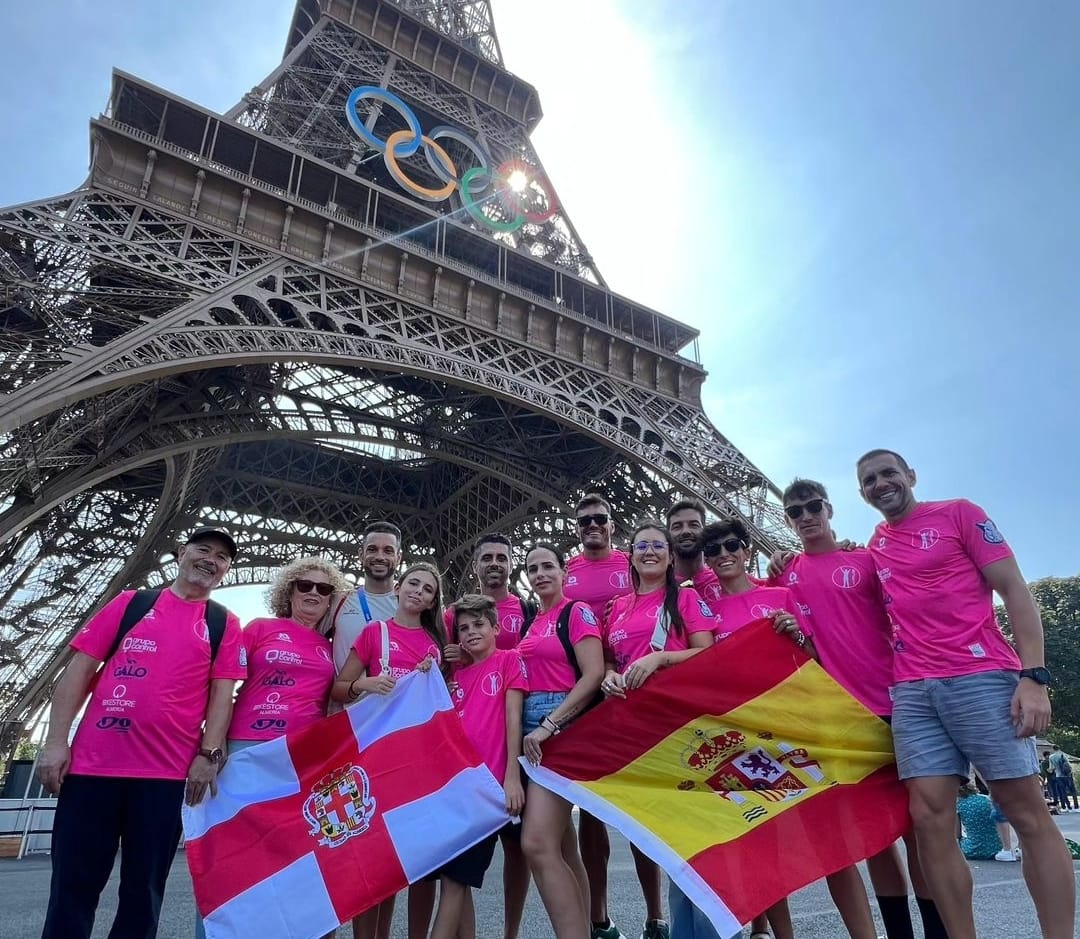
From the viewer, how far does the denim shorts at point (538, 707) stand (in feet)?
11.0

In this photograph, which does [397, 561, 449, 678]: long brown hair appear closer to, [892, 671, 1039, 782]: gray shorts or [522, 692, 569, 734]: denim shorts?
[522, 692, 569, 734]: denim shorts

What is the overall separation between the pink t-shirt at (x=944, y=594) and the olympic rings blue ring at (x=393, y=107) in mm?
20709

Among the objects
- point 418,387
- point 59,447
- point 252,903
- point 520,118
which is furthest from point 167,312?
point 520,118

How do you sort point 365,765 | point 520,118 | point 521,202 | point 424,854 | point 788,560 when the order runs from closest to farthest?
point 424,854
point 365,765
point 788,560
point 521,202
point 520,118

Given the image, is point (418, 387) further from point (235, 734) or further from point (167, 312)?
point (235, 734)

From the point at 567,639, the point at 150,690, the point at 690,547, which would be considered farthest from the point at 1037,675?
the point at 150,690

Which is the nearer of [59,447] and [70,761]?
[70,761]

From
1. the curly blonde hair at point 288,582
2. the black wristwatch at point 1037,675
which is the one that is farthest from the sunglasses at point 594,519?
the black wristwatch at point 1037,675

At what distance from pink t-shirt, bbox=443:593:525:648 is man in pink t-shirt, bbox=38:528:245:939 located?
1212 millimetres

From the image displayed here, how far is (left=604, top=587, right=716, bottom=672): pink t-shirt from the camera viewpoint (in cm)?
338

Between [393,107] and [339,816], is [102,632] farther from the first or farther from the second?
Answer: [393,107]

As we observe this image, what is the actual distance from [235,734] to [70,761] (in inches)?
26.9

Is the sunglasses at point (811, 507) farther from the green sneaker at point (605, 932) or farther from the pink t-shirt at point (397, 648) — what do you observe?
the green sneaker at point (605, 932)

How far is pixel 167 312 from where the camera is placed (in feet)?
39.3
